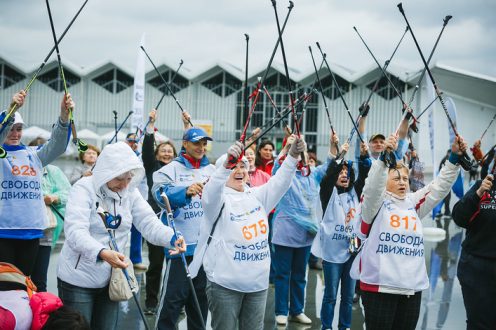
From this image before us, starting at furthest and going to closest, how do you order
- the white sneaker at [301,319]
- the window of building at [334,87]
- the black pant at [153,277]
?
the window of building at [334,87] < the black pant at [153,277] < the white sneaker at [301,319]

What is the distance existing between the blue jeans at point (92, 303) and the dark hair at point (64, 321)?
4.01 ft

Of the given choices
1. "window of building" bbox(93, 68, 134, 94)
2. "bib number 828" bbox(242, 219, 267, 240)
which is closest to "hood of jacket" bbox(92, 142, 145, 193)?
"bib number 828" bbox(242, 219, 267, 240)

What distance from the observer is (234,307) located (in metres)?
3.95

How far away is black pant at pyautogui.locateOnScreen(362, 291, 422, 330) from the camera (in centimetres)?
412

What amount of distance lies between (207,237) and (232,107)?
118 feet

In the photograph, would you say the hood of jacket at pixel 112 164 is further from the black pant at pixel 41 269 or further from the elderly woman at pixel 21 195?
the black pant at pixel 41 269

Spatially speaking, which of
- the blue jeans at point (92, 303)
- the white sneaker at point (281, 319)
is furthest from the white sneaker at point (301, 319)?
the blue jeans at point (92, 303)

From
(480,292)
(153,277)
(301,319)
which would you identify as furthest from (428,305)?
(153,277)

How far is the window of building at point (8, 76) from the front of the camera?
41.4 metres

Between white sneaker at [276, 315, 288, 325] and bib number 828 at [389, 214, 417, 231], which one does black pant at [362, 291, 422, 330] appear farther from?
white sneaker at [276, 315, 288, 325]

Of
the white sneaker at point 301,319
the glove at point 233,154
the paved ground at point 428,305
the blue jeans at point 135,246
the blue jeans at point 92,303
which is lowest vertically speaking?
the paved ground at point 428,305

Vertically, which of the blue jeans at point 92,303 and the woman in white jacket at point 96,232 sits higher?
the woman in white jacket at point 96,232

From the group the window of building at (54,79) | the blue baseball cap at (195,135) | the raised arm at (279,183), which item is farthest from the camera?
the window of building at (54,79)

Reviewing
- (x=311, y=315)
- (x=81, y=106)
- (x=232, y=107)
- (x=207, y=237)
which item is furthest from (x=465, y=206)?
(x=81, y=106)
